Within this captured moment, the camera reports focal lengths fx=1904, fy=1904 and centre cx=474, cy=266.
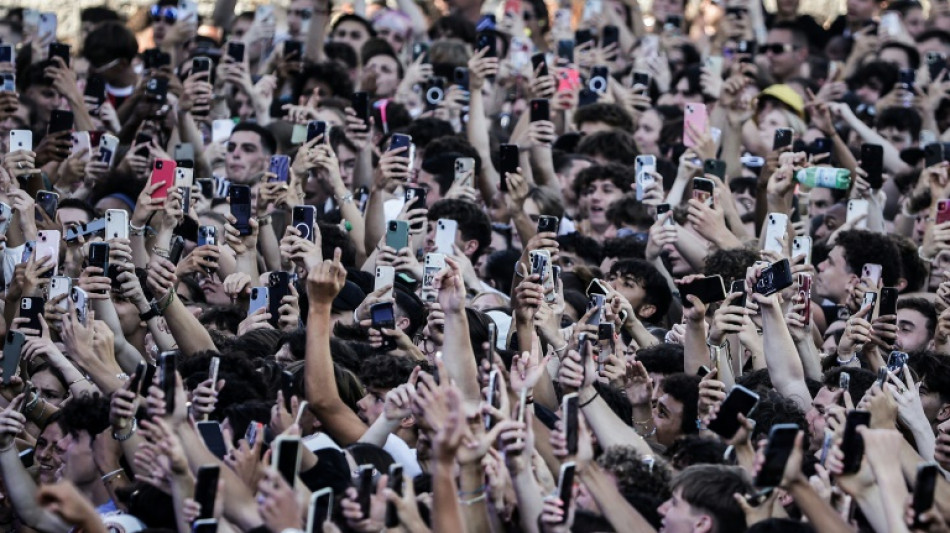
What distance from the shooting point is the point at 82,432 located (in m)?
7.27

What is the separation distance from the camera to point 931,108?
12.8 m

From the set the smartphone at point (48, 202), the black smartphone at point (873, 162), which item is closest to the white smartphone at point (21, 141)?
the smartphone at point (48, 202)

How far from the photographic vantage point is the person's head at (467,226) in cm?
1016

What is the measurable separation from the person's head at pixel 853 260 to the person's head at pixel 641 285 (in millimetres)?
877

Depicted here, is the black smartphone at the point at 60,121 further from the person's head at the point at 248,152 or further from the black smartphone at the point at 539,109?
the black smartphone at the point at 539,109

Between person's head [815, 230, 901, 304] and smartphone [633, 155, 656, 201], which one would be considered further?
smartphone [633, 155, 656, 201]

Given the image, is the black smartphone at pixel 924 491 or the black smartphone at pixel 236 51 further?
the black smartphone at pixel 236 51

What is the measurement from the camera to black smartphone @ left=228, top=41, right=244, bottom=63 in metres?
12.4

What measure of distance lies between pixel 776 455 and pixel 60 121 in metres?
6.22

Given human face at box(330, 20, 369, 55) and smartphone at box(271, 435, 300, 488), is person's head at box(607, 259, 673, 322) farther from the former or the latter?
human face at box(330, 20, 369, 55)

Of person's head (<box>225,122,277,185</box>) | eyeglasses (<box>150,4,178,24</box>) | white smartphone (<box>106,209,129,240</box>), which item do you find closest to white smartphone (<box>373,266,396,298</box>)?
white smartphone (<box>106,209,129,240</box>)

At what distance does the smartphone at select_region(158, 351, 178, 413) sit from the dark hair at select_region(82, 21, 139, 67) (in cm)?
698

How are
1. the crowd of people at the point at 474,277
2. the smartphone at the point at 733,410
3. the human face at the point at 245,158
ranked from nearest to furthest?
the crowd of people at the point at 474,277, the smartphone at the point at 733,410, the human face at the point at 245,158

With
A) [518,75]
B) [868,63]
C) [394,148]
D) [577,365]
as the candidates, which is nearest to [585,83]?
[518,75]
